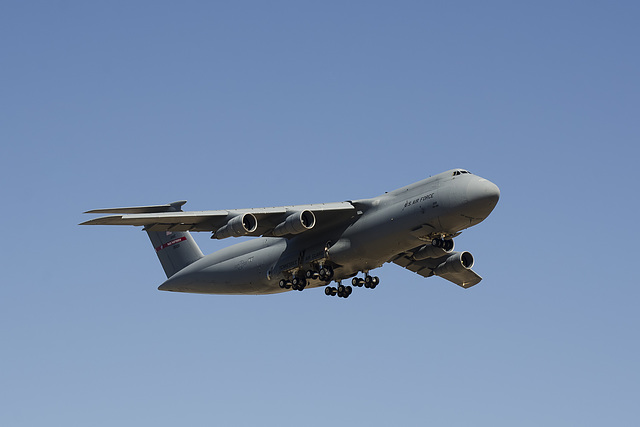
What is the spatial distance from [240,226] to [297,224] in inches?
64.7

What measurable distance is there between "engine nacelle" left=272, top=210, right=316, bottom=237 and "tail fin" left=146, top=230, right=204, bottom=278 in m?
7.05

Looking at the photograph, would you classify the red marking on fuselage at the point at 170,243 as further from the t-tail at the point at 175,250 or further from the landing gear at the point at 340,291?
the landing gear at the point at 340,291

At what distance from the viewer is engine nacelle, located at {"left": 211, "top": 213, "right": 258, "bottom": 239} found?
25516mm

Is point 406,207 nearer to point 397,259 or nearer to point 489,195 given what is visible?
point 489,195

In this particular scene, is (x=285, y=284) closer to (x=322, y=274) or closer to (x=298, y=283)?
(x=298, y=283)

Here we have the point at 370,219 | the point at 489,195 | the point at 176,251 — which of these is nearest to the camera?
the point at 489,195

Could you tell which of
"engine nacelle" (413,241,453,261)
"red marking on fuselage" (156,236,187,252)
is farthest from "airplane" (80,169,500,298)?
"red marking on fuselage" (156,236,187,252)

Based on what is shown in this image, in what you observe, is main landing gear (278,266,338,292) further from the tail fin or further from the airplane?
the tail fin

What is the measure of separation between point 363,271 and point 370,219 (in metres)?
2.16

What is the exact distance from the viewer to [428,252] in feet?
92.9

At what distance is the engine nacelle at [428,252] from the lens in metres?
28.0

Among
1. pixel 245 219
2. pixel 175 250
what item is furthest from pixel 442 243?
pixel 175 250

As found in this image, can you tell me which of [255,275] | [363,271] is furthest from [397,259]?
[255,275]

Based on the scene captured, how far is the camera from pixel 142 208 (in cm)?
2956
